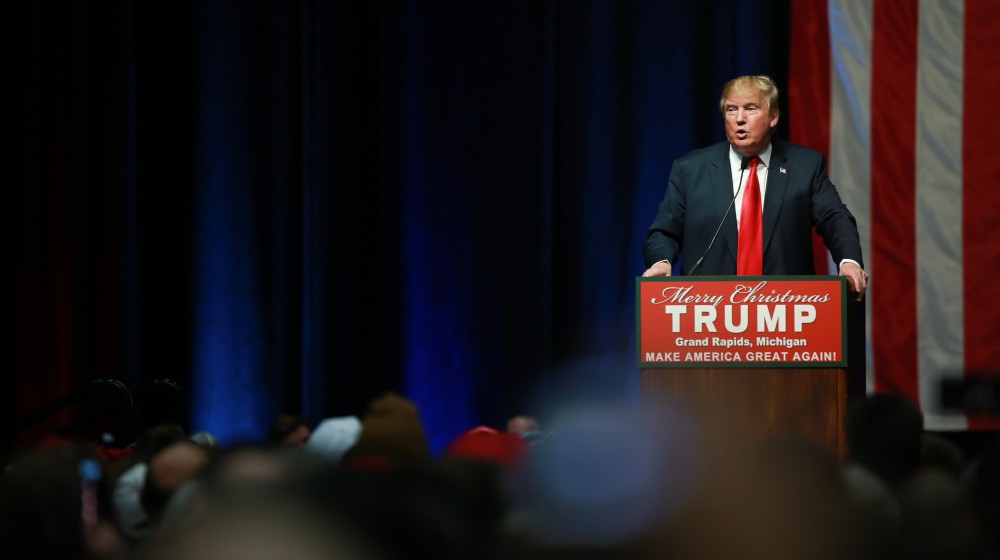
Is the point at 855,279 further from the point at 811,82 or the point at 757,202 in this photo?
the point at 811,82

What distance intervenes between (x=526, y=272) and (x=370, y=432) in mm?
3613

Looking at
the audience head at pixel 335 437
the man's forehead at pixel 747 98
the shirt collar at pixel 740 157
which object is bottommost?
the audience head at pixel 335 437

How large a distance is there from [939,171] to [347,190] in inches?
89.4

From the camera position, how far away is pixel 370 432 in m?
0.97

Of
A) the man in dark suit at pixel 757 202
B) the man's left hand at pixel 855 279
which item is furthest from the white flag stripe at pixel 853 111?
the man's left hand at pixel 855 279

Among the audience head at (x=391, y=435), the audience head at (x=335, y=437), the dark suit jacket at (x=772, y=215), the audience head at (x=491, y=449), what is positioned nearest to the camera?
the audience head at (x=491, y=449)

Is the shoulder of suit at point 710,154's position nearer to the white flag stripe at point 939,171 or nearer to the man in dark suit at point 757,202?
the man in dark suit at point 757,202

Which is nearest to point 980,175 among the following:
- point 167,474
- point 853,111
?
point 853,111

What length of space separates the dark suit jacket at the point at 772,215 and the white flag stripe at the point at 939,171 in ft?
4.04

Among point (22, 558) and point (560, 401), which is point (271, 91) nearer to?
point (560, 401)

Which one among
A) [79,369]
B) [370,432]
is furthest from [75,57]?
[370,432]

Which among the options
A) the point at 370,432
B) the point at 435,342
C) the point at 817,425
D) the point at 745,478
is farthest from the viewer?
the point at 435,342

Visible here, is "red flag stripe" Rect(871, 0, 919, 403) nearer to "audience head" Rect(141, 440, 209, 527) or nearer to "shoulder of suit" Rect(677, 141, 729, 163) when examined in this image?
"shoulder of suit" Rect(677, 141, 729, 163)

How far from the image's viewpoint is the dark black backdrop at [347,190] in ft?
14.7
